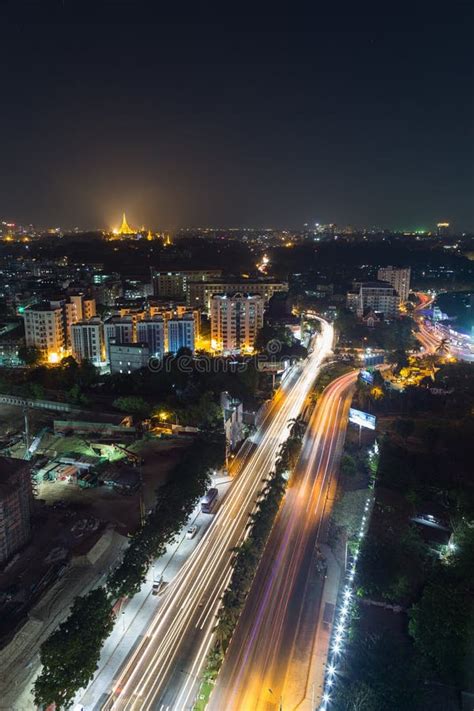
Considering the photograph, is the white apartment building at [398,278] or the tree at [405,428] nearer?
the tree at [405,428]

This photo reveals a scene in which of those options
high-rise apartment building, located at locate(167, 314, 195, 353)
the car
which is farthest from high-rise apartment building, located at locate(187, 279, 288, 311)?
the car

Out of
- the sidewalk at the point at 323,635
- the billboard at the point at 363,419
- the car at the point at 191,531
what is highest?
the billboard at the point at 363,419

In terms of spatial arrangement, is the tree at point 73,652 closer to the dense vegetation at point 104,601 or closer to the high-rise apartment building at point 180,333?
the dense vegetation at point 104,601

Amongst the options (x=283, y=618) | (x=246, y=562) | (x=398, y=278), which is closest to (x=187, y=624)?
(x=246, y=562)

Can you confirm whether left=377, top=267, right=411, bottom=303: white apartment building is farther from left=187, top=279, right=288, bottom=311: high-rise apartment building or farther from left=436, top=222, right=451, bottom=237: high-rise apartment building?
left=436, top=222, right=451, bottom=237: high-rise apartment building

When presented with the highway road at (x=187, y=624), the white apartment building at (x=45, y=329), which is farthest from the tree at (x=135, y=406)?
the white apartment building at (x=45, y=329)

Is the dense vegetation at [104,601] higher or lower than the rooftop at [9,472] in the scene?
lower

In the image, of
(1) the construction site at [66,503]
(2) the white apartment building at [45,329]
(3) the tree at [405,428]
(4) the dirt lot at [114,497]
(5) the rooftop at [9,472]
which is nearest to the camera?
(1) the construction site at [66,503]
